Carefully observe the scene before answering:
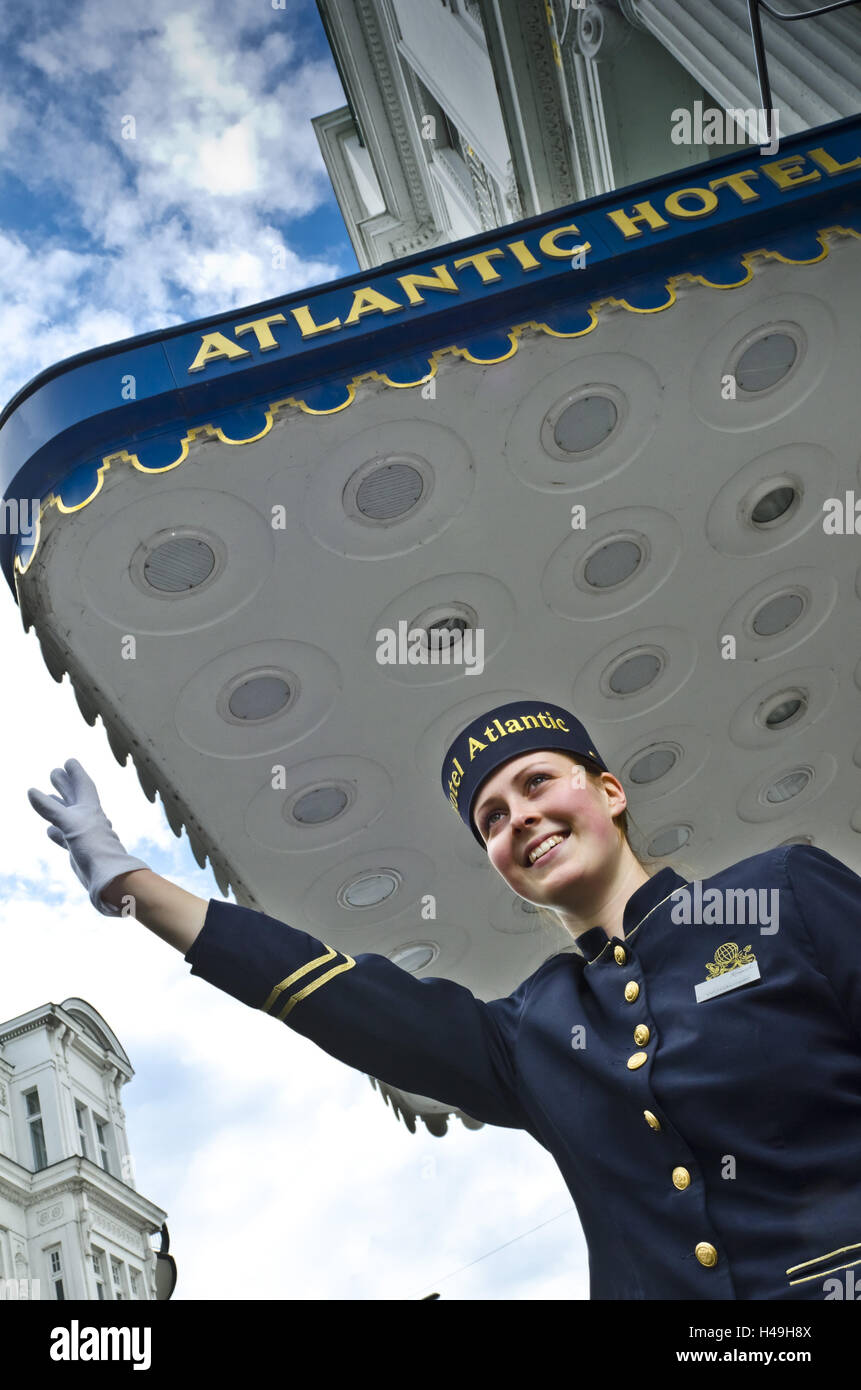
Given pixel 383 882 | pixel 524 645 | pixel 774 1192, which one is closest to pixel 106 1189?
pixel 383 882

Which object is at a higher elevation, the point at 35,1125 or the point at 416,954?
the point at 35,1125

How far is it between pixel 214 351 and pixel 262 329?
248 millimetres

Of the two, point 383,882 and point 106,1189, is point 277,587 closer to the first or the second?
point 383,882

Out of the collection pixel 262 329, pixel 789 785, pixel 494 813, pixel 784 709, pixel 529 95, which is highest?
pixel 529 95

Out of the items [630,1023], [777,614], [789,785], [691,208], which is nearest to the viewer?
[630,1023]

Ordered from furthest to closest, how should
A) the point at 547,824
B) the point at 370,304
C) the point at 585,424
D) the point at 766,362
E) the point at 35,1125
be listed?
the point at 35,1125 → the point at 766,362 → the point at 585,424 → the point at 370,304 → the point at 547,824

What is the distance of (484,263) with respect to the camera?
17.9 ft

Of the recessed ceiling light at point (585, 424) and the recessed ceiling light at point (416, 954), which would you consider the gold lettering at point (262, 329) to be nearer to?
the recessed ceiling light at point (585, 424)

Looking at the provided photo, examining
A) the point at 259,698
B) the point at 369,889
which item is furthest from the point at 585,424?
the point at 369,889

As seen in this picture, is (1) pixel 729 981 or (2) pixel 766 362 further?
(2) pixel 766 362

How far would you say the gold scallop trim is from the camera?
16.9 ft

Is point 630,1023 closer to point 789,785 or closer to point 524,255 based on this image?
point 524,255

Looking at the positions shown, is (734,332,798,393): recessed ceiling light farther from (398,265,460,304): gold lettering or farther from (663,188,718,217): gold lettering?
(398,265,460,304): gold lettering

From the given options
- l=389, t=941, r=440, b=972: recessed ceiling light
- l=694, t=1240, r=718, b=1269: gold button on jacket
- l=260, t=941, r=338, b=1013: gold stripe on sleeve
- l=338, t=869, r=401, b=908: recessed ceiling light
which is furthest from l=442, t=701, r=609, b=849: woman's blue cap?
l=389, t=941, r=440, b=972: recessed ceiling light
